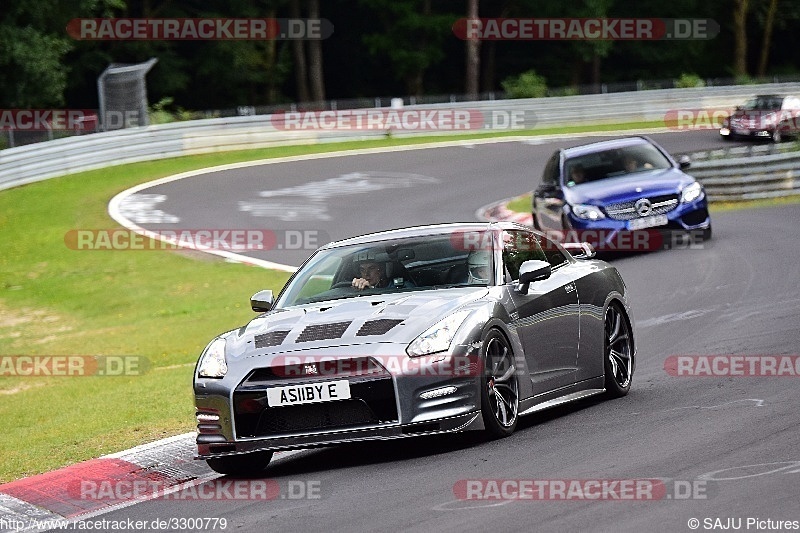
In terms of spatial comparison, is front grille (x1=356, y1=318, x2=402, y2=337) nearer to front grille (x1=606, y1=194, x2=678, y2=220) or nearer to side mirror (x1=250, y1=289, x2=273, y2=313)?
side mirror (x1=250, y1=289, x2=273, y2=313)

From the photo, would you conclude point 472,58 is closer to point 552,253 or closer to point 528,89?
point 528,89

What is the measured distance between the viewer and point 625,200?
1783 centimetres

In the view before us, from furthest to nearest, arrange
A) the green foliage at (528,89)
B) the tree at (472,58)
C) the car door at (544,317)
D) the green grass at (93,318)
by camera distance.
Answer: the tree at (472,58) < the green foliage at (528,89) < the green grass at (93,318) < the car door at (544,317)

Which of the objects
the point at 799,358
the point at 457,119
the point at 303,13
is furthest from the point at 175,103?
the point at 799,358

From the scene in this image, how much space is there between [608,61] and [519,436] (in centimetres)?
6653

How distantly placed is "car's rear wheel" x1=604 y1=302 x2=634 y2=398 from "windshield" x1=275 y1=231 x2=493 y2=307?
139 cm

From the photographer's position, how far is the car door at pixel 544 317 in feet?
28.6

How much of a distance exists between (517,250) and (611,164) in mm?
9725

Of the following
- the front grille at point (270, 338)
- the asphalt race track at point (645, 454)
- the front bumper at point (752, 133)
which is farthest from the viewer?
the front bumper at point (752, 133)

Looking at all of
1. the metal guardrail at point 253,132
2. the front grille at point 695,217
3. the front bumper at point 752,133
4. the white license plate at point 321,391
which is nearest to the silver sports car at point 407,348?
the white license plate at point 321,391

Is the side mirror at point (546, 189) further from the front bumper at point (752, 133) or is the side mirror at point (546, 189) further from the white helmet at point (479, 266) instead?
the front bumper at point (752, 133)

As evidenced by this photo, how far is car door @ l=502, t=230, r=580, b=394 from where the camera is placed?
28.6 ft

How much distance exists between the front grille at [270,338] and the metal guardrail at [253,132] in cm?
2367

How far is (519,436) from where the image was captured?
822 centimetres
